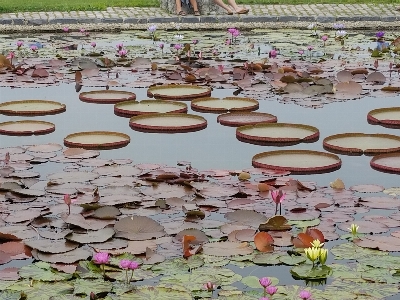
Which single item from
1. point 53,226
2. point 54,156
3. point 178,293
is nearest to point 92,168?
point 54,156

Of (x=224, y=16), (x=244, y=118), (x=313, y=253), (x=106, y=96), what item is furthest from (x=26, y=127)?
(x=224, y=16)

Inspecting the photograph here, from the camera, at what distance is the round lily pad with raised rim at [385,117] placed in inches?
240

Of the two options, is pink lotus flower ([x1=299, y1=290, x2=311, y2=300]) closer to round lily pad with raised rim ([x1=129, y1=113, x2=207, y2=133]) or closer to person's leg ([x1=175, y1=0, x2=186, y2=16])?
round lily pad with raised rim ([x1=129, y1=113, x2=207, y2=133])

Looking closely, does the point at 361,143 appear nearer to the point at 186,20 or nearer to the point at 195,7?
the point at 186,20

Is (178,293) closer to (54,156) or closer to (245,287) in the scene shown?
(245,287)

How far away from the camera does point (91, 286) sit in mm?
3191

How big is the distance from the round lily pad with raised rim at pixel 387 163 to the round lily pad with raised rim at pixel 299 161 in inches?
8.4

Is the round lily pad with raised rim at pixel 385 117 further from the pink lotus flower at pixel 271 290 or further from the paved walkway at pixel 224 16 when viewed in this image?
the paved walkway at pixel 224 16

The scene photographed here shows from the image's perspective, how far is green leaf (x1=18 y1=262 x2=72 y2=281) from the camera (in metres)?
3.26

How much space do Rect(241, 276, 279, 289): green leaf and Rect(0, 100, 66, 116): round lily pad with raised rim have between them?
352 centimetres

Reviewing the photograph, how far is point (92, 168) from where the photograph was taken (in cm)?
488

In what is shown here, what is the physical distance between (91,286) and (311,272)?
2.92ft

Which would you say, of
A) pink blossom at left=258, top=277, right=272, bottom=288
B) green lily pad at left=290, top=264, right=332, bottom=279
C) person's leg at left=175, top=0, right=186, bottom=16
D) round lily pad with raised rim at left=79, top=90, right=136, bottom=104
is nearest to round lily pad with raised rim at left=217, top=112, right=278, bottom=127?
round lily pad with raised rim at left=79, top=90, right=136, bottom=104

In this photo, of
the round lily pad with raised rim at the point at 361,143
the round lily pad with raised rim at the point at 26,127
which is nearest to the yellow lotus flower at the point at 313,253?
the round lily pad with raised rim at the point at 361,143
